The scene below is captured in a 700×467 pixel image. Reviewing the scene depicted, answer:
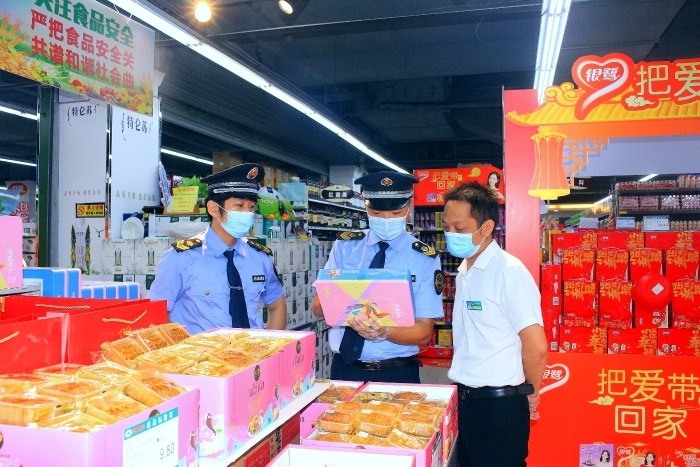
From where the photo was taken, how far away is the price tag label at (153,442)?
3.40 feet

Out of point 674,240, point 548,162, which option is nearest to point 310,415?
point 548,162

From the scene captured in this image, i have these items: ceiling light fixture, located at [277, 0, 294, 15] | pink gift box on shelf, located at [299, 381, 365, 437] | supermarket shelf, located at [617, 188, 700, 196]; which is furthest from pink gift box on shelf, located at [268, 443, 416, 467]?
supermarket shelf, located at [617, 188, 700, 196]

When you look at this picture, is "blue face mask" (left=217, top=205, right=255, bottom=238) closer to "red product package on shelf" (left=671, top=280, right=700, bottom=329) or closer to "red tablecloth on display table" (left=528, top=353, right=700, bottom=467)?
"red tablecloth on display table" (left=528, top=353, right=700, bottom=467)

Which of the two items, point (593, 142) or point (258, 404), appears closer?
point (258, 404)

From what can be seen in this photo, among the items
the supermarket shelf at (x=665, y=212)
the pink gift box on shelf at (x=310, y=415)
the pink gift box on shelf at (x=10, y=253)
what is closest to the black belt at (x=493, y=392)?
the pink gift box on shelf at (x=310, y=415)

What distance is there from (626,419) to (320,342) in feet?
13.0

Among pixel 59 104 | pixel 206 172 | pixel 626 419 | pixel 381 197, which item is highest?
pixel 206 172

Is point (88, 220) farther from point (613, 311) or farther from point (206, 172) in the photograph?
point (206, 172)

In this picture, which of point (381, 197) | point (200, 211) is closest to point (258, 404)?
point (381, 197)

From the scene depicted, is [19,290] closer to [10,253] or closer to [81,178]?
[10,253]

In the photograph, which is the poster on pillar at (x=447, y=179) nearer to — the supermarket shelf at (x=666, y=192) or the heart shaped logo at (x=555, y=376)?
the supermarket shelf at (x=666, y=192)

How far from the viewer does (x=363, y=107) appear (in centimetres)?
1313

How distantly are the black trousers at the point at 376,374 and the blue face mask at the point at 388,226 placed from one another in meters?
0.72

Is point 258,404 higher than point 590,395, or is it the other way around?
point 258,404
